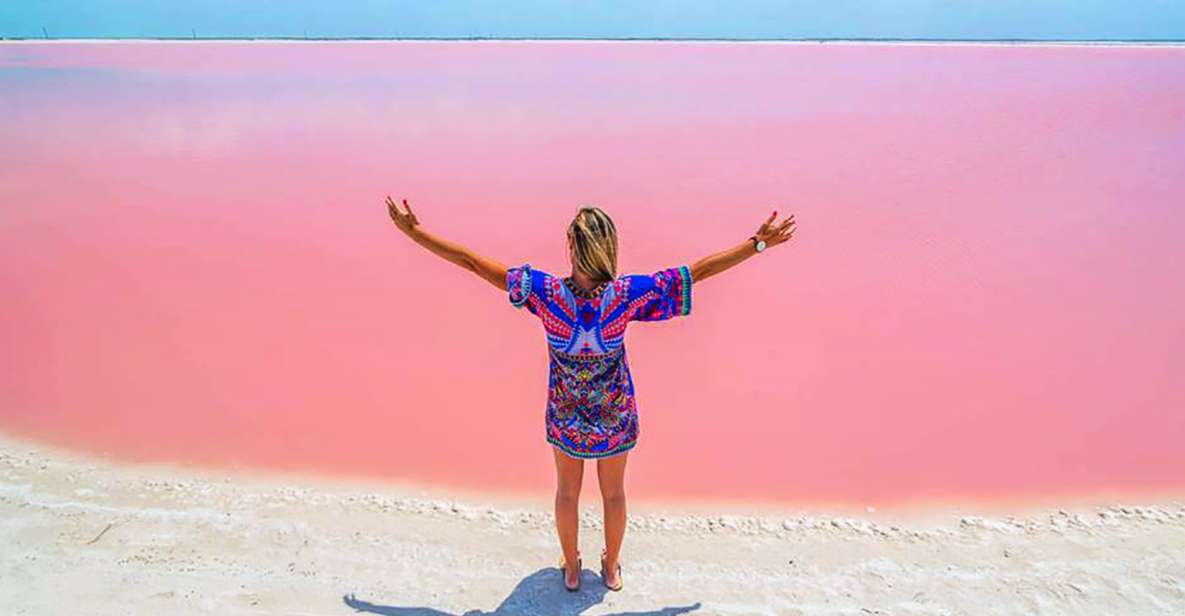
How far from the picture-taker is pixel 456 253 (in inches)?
80.0

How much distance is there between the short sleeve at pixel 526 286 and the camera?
6.39ft

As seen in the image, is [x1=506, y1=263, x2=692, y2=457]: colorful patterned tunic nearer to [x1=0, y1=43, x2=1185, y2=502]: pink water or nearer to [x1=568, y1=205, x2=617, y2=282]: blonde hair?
[x1=568, y1=205, x2=617, y2=282]: blonde hair

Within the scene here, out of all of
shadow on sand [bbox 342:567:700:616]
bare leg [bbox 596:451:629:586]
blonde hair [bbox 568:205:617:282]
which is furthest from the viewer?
shadow on sand [bbox 342:567:700:616]

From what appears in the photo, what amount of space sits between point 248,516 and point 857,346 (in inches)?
123

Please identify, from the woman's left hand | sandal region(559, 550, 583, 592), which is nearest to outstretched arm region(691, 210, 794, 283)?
the woman's left hand

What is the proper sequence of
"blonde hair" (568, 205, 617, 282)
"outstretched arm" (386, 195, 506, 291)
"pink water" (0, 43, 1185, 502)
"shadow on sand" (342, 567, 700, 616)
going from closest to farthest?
"blonde hair" (568, 205, 617, 282) → "outstretched arm" (386, 195, 506, 291) → "shadow on sand" (342, 567, 700, 616) → "pink water" (0, 43, 1185, 502)

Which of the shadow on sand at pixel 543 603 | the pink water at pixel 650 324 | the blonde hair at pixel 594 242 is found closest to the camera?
the blonde hair at pixel 594 242

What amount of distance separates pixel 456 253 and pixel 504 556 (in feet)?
3.73

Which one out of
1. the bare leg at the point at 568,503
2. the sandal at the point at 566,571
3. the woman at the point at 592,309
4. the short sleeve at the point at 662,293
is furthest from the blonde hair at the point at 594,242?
the sandal at the point at 566,571

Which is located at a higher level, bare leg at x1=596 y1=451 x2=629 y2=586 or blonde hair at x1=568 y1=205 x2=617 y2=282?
blonde hair at x1=568 y1=205 x2=617 y2=282

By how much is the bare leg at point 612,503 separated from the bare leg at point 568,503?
0.22 feet

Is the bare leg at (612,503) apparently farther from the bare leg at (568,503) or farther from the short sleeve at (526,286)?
the short sleeve at (526,286)

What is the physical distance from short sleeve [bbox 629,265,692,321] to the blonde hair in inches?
4.2

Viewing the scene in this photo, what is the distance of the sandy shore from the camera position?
2.38 m
